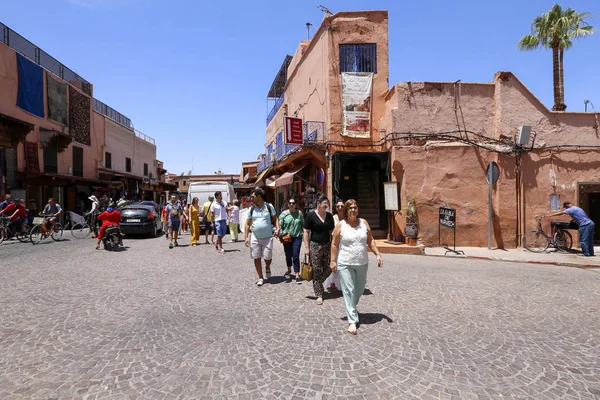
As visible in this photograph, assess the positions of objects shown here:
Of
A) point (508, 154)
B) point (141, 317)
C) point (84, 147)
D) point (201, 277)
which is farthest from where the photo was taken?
point (84, 147)

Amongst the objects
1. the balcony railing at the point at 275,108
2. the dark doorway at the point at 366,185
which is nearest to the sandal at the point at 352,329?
the dark doorway at the point at 366,185

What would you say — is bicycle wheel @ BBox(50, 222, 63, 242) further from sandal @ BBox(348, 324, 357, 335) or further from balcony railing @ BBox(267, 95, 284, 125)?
balcony railing @ BBox(267, 95, 284, 125)

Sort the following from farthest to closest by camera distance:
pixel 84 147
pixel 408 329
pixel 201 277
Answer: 1. pixel 84 147
2. pixel 201 277
3. pixel 408 329

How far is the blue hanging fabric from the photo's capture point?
1849 cm

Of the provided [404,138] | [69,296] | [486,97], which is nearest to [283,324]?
[69,296]

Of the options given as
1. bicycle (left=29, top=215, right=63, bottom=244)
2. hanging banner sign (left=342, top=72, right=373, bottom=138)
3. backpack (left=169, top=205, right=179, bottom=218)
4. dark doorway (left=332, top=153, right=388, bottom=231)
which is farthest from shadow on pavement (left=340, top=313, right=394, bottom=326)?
bicycle (left=29, top=215, right=63, bottom=244)

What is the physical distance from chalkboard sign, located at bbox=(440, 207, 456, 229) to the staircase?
3.49 meters

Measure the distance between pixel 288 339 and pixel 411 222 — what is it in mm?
8649

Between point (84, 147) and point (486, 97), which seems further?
point (84, 147)

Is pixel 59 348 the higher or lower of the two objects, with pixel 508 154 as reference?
lower

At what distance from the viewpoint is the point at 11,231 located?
12.2m

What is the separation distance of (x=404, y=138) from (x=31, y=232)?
45.9ft

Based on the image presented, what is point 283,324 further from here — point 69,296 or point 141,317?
point 69,296

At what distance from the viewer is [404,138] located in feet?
40.3
